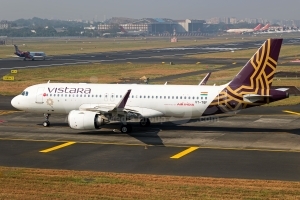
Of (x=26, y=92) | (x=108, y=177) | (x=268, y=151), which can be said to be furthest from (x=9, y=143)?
(x=268, y=151)

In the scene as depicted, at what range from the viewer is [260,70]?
45938 mm

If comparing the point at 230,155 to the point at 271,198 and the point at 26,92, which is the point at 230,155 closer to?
the point at 271,198

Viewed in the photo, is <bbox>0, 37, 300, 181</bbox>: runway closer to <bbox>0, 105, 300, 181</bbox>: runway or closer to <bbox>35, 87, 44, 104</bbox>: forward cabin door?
<bbox>0, 105, 300, 181</bbox>: runway

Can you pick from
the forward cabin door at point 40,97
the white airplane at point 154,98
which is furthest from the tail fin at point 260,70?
the forward cabin door at point 40,97

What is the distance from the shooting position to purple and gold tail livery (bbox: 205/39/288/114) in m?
45.3

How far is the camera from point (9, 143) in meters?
43.5

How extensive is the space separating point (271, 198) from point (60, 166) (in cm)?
1490

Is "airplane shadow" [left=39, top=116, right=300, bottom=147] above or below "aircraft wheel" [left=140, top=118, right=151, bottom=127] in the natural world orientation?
below

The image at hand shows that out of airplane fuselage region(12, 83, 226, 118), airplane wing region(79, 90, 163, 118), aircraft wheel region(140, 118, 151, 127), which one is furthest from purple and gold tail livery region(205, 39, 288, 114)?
aircraft wheel region(140, 118, 151, 127)

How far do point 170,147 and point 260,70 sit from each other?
11242 mm

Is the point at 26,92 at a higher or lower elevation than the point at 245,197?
higher

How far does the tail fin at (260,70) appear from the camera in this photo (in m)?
45.4

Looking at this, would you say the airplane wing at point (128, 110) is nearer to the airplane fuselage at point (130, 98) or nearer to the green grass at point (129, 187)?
the airplane fuselage at point (130, 98)

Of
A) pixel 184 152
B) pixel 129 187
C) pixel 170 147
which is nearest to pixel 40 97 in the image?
pixel 170 147
